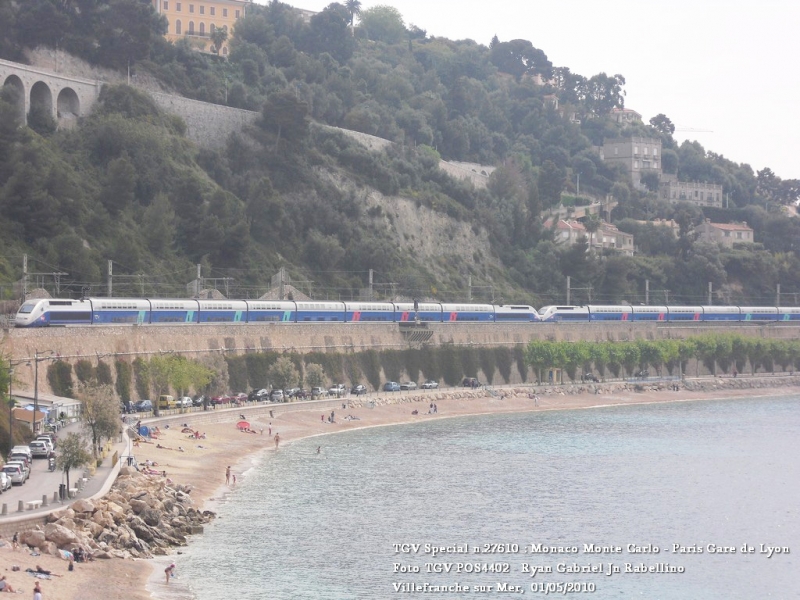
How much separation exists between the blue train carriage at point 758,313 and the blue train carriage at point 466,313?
35.8 metres

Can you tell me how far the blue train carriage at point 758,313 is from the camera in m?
116

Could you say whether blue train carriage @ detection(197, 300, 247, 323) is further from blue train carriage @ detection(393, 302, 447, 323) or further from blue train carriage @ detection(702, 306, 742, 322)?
blue train carriage @ detection(702, 306, 742, 322)

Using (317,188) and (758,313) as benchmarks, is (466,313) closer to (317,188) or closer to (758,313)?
(317,188)

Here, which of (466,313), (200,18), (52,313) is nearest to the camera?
(52,313)

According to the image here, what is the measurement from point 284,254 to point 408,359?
16514 mm

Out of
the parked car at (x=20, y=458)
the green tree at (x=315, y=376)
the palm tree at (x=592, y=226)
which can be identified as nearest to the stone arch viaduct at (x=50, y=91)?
the green tree at (x=315, y=376)

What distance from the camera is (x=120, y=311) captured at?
6438 centimetres

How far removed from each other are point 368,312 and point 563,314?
74.2 feet

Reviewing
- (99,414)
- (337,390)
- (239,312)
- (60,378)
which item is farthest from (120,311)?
(99,414)

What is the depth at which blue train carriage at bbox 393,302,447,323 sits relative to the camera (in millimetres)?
85731

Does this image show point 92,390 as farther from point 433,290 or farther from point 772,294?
point 772,294

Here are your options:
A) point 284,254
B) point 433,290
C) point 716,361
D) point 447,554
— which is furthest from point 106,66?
point 447,554

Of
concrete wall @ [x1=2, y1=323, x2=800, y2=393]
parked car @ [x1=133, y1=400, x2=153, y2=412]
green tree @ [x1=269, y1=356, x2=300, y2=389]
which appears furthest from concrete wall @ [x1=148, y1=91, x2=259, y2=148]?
parked car @ [x1=133, y1=400, x2=153, y2=412]

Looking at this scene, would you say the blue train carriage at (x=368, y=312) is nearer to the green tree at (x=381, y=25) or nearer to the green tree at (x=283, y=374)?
the green tree at (x=283, y=374)
